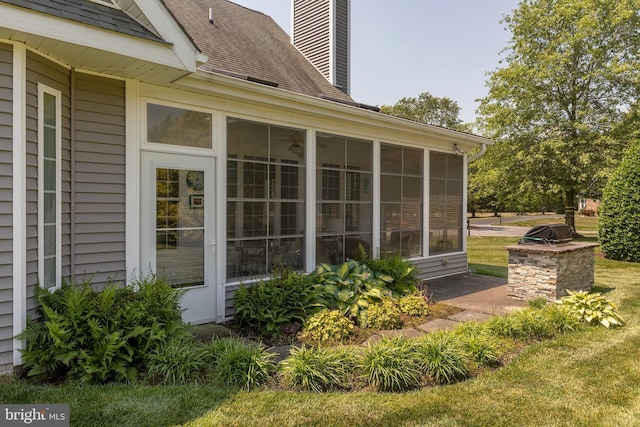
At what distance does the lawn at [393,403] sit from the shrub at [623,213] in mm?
9232

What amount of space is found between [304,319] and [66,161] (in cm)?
290

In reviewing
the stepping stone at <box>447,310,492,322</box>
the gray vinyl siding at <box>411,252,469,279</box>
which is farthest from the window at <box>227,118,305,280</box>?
the gray vinyl siding at <box>411,252,469,279</box>

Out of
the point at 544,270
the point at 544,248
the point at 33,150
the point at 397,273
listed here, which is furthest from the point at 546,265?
the point at 33,150

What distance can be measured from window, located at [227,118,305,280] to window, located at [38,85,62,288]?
182 centimetres

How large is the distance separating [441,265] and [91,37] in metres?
6.97

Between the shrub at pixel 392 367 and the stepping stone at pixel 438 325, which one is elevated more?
the shrub at pixel 392 367

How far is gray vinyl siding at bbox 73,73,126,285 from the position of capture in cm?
389

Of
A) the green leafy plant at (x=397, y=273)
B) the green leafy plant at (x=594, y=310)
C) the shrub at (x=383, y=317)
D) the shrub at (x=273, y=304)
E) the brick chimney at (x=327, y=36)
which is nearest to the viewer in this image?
the shrub at (x=273, y=304)

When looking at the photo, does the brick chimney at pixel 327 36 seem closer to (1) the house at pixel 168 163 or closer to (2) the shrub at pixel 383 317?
(1) the house at pixel 168 163

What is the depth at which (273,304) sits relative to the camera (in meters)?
4.60

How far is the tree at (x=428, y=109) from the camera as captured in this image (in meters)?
31.8

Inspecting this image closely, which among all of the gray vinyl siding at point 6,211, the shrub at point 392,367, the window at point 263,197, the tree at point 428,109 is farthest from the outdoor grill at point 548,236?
the tree at point 428,109

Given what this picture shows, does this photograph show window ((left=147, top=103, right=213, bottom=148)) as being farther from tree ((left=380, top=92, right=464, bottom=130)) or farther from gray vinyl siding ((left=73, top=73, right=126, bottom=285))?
tree ((left=380, top=92, right=464, bottom=130))

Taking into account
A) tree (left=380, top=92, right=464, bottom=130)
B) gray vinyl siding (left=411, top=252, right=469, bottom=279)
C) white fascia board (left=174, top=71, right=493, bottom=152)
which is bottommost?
gray vinyl siding (left=411, top=252, right=469, bottom=279)
